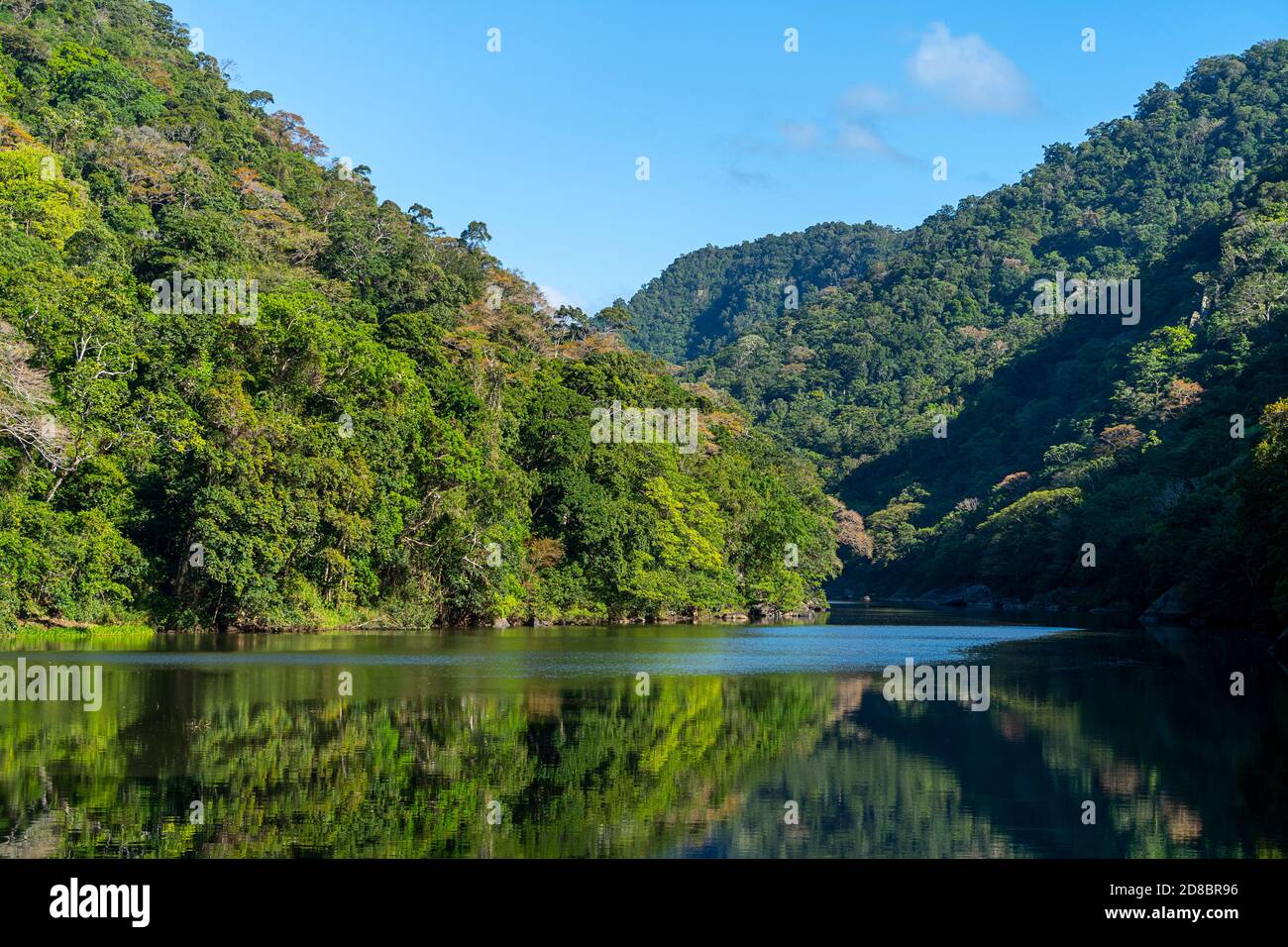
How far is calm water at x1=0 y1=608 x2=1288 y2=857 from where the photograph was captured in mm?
12977

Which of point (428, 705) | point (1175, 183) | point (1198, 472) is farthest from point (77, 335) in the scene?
point (1175, 183)

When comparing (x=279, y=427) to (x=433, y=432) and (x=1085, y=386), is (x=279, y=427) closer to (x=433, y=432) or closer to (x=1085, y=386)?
(x=433, y=432)

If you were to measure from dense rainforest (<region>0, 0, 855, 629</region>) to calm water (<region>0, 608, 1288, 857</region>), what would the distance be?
10.5 meters

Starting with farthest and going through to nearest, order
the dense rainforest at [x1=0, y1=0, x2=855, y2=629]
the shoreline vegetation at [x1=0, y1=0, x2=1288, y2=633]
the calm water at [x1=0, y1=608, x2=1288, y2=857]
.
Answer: the shoreline vegetation at [x1=0, y1=0, x2=1288, y2=633] < the dense rainforest at [x1=0, y1=0, x2=855, y2=629] < the calm water at [x1=0, y1=608, x2=1288, y2=857]

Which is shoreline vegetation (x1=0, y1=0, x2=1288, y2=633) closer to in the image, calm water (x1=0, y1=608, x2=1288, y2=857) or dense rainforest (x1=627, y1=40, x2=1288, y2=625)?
dense rainforest (x1=627, y1=40, x2=1288, y2=625)

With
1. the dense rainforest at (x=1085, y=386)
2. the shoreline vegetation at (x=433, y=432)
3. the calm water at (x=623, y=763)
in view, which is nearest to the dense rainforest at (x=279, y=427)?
the shoreline vegetation at (x=433, y=432)

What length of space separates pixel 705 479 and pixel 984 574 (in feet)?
123

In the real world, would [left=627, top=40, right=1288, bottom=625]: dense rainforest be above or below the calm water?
above

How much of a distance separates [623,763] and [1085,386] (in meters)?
123

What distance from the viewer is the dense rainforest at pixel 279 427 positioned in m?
42.5

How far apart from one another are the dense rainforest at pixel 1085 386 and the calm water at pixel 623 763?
1887cm

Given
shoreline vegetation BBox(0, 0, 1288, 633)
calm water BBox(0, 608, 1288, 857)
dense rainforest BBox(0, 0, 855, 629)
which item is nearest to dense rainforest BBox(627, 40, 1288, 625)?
shoreline vegetation BBox(0, 0, 1288, 633)

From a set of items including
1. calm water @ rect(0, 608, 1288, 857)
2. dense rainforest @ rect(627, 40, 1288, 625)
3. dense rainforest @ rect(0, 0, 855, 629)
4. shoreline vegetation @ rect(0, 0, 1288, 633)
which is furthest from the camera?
dense rainforest @ rect(627, 40, 1288, 625)
